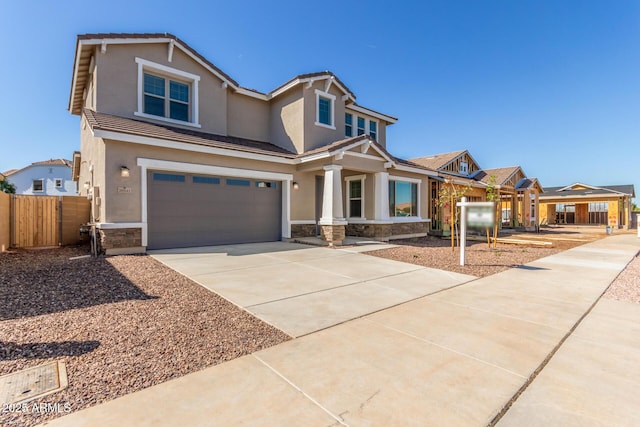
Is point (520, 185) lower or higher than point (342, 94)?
lower

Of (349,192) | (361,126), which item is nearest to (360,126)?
(361,126)

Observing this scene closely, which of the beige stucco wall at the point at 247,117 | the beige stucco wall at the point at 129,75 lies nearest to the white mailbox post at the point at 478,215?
the beige stucco wall at the point at 247,117

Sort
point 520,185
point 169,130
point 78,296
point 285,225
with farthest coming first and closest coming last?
point 520,185, point 285,225, point 169,130, point 78,296

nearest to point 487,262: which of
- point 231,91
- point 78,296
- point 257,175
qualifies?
point 257,175

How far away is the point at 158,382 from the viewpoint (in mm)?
2436

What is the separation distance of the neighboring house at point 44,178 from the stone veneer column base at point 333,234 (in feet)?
116

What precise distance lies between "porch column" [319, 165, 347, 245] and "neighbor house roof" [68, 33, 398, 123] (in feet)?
14.7

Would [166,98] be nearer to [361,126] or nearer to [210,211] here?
[210,211]

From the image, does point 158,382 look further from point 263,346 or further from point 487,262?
point 487,262

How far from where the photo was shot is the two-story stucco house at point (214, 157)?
8.79 m

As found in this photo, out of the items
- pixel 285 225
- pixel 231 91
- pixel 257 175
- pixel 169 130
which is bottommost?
pixel 285 225

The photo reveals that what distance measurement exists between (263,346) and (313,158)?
895 cm

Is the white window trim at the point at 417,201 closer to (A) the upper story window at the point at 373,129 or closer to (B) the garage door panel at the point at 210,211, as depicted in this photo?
(A) the upper story window at the point at 373,129

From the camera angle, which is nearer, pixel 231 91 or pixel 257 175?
pixel 257 175
